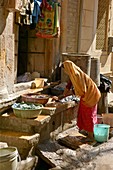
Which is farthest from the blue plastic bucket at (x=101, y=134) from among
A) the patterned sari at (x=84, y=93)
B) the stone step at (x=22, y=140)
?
the stone step at (x=22, y=140)

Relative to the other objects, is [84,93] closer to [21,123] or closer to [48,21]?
[21,123]

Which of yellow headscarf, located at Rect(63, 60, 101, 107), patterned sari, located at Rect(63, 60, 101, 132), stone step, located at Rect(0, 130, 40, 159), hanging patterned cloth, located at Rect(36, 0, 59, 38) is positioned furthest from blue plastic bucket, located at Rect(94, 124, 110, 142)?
hanging patterned cloth, located at Rect(36, 0, 59, 38)

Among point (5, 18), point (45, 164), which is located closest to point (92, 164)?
point (45, 164)

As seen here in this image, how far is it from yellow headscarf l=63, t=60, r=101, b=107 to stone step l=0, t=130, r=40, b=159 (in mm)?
1295

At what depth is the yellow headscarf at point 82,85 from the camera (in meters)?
6.19

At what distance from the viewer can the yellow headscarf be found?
244 inches

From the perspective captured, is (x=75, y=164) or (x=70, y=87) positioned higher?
(x=70, y=87)

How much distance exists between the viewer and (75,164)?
17.4 ft

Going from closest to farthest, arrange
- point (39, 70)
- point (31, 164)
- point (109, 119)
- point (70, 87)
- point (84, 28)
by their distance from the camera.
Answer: point (31, 164)
point (70, 87)
point (109, 119)
point (39, 70)
point (84, 28)

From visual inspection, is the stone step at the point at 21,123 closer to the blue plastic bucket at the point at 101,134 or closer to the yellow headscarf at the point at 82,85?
the yellow headscarf at the point at 82,85

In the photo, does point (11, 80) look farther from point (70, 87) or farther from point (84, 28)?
point (84, 28)

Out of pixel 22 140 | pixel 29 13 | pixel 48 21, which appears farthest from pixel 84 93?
pixel 48 21

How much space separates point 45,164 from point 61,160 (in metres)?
0.39

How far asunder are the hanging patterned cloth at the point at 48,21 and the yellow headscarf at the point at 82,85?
64.5 inches
